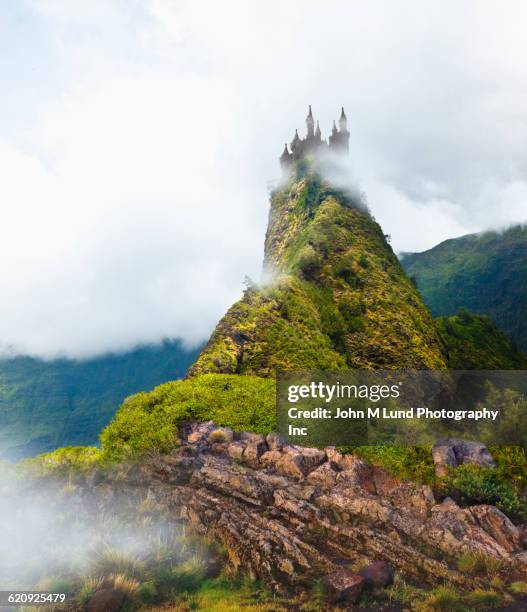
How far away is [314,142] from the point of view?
3551 inches

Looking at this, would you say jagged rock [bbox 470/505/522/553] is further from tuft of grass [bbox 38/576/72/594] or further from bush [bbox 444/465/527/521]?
tuft of grass [bbox 38/576/72/594]

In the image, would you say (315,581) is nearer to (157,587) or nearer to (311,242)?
(157,587)

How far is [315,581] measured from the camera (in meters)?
9.74

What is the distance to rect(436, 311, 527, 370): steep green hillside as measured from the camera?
6940 cm

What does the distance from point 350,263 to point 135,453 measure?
4204 cm

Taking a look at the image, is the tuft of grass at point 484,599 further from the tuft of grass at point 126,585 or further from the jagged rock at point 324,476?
the tuft of grass at point 126,585

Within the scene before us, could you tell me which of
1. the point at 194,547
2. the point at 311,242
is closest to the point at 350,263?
the point at 311,242

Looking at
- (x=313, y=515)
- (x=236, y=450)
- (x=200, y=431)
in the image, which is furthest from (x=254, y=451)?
(x=313, y=515)

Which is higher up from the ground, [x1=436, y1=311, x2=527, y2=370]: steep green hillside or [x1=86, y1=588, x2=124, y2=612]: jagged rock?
[x1=436, y1=311, x2=527, y2=370]: steep green hillside

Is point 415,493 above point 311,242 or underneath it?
underneath

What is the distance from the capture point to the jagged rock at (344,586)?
9.11 m

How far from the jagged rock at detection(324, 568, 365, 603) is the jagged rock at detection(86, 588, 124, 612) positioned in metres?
4.48

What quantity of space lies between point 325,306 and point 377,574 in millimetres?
35981

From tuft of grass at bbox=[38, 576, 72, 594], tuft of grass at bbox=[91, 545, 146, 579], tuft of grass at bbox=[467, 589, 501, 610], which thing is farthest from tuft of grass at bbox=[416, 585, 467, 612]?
tuft of grass at bbox=[38, 576, 72, 594]
